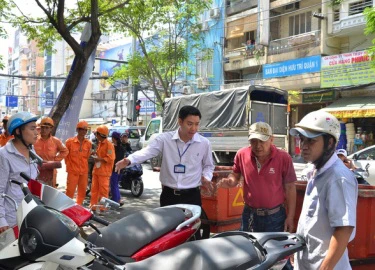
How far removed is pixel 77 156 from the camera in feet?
24.6

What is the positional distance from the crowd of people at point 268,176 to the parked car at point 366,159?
6519mm

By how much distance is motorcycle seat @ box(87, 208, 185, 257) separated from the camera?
2391mm

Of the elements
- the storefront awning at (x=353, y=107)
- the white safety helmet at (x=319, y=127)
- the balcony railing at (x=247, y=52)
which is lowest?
the white safety helmet at (x=319, y=127)

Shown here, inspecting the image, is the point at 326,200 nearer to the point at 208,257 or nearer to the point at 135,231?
the point at 208,257

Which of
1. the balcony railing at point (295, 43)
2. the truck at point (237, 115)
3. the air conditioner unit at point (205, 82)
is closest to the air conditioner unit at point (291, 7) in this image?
the balcony railing at point (295, 43)

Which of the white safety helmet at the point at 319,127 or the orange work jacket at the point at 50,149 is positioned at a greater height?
the white safety helmet at the point at 319,127

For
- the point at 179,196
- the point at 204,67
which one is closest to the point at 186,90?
the point at 204,67

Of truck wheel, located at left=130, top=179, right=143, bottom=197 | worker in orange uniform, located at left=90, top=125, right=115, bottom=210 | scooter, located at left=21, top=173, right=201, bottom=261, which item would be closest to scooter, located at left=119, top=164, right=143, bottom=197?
truck wheel, located at left=130, top=179, right=143, bottom=197

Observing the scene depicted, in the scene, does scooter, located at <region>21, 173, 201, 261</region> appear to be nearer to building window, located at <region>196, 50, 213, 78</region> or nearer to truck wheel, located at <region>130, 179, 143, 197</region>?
truck wheel, located at <region>130, 179, 143, 197</region>

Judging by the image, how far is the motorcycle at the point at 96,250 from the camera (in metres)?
1.72

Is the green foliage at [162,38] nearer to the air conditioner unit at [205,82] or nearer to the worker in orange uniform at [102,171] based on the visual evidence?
the air conditioner unit at [205,82]

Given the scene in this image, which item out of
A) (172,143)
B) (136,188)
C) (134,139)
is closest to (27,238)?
(172,143)

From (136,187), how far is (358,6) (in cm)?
1514

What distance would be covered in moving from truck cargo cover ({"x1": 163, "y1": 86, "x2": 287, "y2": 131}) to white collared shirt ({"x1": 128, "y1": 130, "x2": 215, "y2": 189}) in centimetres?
956
